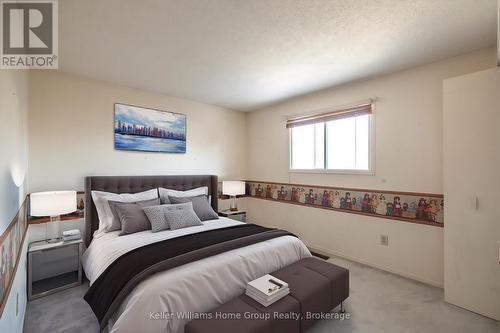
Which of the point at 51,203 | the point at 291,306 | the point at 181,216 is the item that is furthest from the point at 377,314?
the point at 51,203

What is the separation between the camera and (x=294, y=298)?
1.71 metres

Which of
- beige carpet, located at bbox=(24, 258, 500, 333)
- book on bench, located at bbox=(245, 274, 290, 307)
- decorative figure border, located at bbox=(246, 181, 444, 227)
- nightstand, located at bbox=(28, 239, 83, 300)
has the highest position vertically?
decorative figure border, located at bbox=(246, 181, 444, 227)

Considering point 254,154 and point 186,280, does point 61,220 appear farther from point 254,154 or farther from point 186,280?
point 254,154

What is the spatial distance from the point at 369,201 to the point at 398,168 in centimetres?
57

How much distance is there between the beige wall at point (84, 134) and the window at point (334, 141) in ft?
5.84

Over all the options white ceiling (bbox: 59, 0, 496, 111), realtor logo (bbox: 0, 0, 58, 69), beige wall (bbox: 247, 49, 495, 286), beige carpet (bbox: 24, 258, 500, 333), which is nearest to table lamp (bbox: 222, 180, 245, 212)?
beige wall (bbox: 247, 49, 495, 286)

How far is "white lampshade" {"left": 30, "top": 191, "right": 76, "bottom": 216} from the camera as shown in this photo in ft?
7.82

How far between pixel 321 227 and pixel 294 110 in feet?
6.61

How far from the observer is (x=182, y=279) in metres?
1.64

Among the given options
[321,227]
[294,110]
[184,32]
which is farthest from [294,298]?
[294,110]

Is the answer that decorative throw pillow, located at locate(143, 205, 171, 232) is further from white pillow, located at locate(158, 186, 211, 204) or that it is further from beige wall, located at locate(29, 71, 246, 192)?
beige wall, located at locate(29, 71, 246, 192)

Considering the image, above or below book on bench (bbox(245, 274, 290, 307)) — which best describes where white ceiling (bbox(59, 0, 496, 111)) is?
above

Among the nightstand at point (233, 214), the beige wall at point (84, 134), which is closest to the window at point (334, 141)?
the nightstand at point (233, 214)

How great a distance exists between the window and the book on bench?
216 cm
